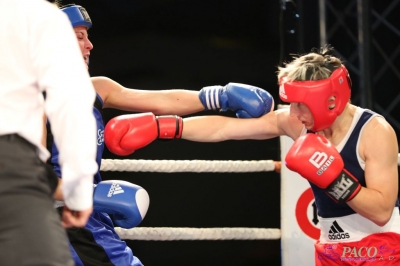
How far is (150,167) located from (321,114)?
0.98 meters

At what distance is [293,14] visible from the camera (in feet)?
→ 11.1

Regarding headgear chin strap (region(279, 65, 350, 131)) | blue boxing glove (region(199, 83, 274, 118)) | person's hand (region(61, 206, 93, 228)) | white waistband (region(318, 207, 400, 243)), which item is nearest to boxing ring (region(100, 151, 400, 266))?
blue boxing glove (region(199, 83, 274, 118))

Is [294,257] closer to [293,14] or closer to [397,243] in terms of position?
[397,243]

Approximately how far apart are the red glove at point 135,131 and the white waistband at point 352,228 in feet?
2.25

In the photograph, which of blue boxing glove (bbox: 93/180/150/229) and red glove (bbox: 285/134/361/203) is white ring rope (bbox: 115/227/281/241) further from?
red glove (bbox: 285/134/361/203)

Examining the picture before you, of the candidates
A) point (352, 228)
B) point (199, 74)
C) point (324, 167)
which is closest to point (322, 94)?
point (324, 167)

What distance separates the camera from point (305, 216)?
291 cm

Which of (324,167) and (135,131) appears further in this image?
(135,131)

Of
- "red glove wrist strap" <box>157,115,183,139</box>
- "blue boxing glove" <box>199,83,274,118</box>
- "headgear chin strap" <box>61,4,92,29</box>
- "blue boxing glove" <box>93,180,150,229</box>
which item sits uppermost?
"headgear chin strap" <box>61,4,92,29</box>

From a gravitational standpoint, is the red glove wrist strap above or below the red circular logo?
above

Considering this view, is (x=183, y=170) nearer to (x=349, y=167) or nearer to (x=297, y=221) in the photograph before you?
(x=297, y=221)

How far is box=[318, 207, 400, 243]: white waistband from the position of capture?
89.4 inches

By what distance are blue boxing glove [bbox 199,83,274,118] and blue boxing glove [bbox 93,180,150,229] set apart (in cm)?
57

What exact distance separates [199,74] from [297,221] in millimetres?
1183
